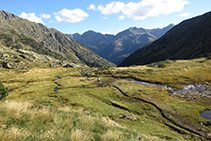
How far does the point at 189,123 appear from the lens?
29.2 m

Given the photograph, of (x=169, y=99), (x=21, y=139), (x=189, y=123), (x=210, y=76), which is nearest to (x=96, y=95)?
(x=169, y=99)

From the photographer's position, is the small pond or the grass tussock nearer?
the grass tussock

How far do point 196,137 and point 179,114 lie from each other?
1060 centimetres

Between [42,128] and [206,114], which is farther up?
[42,128]

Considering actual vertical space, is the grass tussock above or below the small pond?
above

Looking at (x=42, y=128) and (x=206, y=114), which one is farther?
(x=206, y=114)

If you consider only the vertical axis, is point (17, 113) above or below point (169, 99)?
above

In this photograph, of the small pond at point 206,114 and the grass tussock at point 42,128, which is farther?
the small pond at point 206,114

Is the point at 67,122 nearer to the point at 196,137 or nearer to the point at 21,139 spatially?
the point at 21,139

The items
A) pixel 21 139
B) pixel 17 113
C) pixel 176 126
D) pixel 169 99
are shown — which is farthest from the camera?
pixel 169 99

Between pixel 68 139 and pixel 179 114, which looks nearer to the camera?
pixel 68 139

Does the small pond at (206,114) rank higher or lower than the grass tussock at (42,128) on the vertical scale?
lower

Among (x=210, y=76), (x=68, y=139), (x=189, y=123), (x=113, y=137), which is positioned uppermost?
(x=68, y=139)

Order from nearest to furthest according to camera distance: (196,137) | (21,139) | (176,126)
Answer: (21,139) < (196,137) < (176,126)
